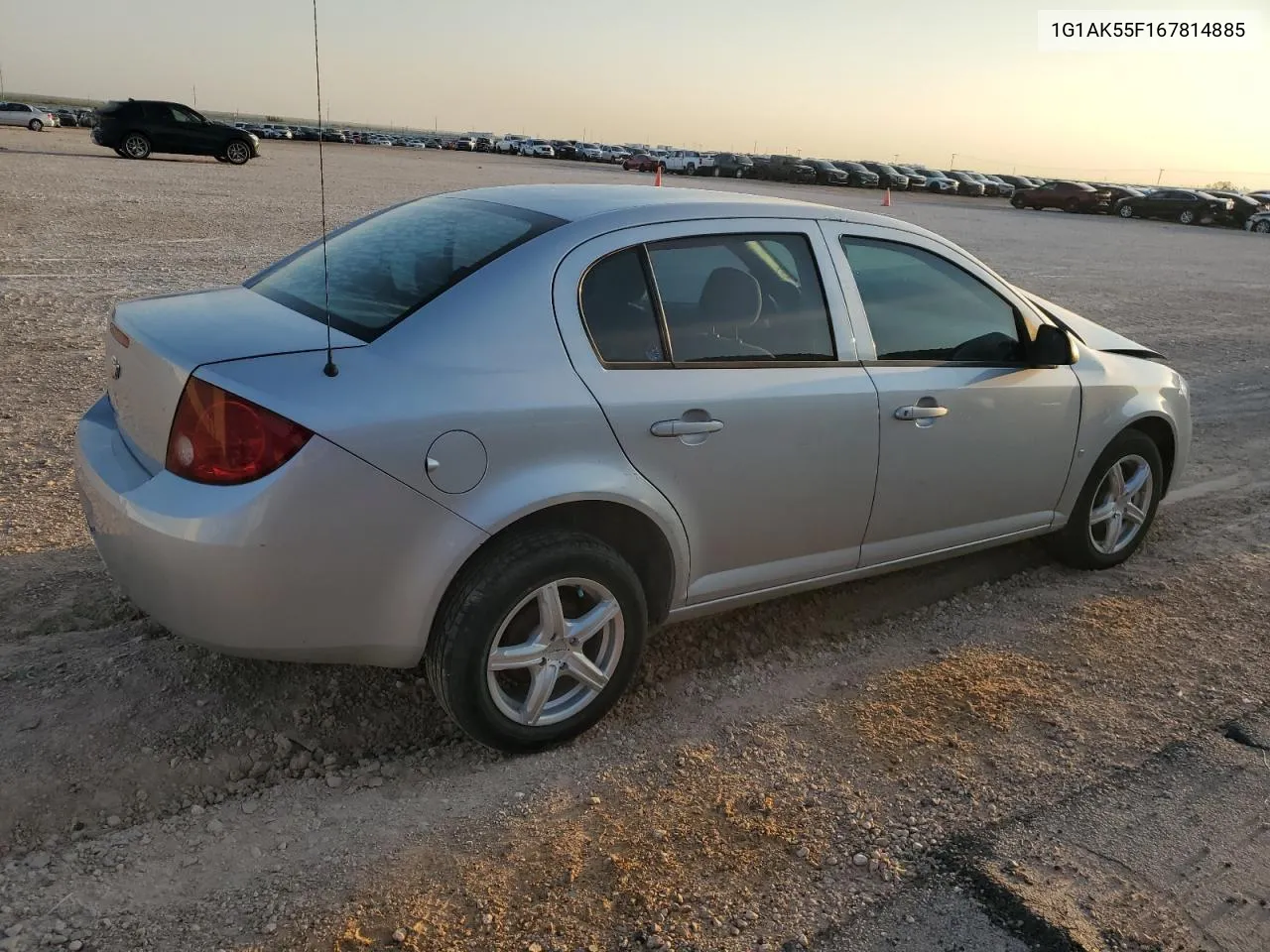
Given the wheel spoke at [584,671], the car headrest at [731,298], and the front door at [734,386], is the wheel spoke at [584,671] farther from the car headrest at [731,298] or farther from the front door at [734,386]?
the car headrest at [731,298]

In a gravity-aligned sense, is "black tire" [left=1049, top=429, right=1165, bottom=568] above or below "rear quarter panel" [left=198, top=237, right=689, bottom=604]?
below

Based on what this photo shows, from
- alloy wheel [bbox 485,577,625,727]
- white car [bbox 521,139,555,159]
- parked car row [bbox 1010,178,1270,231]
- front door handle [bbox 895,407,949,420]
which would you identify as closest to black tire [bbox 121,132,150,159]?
front door handle [bbox 895,407,949,420]

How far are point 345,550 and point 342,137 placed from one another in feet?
278

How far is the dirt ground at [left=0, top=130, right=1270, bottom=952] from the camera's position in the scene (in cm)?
256

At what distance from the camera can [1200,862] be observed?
289 cm

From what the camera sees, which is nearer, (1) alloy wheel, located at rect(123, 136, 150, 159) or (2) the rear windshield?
(2) the rear windshield

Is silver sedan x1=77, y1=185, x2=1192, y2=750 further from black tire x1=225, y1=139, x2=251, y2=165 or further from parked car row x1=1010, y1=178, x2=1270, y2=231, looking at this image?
parked car row x1=1010, y1=178, x2=1270, y2=231

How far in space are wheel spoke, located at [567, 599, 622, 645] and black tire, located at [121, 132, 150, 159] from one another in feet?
99.9

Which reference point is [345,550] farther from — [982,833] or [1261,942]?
[1261,942]

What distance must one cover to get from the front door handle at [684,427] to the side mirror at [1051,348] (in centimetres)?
174

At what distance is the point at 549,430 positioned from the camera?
2949mm

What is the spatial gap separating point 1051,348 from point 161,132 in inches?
1196

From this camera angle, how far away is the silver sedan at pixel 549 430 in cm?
270

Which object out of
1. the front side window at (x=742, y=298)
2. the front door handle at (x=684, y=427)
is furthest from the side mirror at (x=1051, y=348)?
the front door handle at (x=684, y=427)
